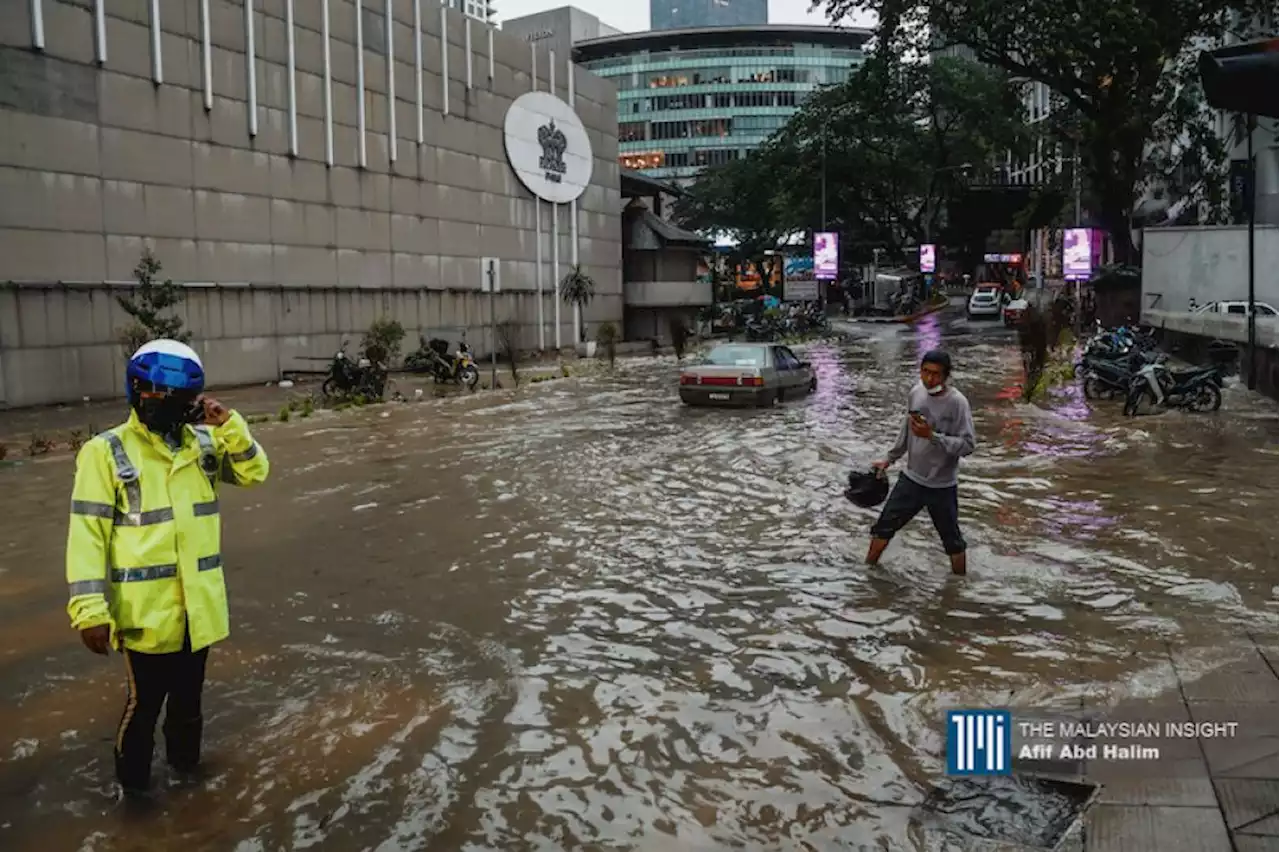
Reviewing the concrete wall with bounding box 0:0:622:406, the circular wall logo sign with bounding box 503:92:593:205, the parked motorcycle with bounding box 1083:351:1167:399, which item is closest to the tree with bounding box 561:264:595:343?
the concrete wall with bounding box 0:0:622:406

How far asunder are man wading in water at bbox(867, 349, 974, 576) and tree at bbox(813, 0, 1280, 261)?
93.2ft

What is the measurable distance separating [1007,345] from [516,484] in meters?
32.1

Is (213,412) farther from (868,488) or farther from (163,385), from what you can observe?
(868,488)

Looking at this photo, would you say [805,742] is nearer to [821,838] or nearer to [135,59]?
[821,838]

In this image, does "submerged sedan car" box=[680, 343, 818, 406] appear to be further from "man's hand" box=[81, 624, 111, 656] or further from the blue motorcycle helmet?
"man's hand" box=[81, 624, 111, 656]

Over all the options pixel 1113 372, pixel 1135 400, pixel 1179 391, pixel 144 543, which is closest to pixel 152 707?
pixel 144 543

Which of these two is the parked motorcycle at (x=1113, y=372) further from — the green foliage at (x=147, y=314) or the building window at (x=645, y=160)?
the building window at (x=645, y=160)

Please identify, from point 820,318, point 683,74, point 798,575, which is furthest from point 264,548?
point 683,74

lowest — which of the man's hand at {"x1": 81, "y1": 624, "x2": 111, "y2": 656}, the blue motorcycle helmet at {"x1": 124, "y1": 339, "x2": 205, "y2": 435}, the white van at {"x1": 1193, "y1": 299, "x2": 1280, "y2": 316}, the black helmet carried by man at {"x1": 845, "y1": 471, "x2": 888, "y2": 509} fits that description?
the black helmet carried by man at {"x1": 845, "y1": 471, "x2": 888, "y2": 509}

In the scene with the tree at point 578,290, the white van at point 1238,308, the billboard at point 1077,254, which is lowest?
the white van at point 1238,308

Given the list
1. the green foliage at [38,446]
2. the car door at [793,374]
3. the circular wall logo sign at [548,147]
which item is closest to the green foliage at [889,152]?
the circular wall logo sign at [548,147]

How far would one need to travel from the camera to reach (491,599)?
25.4 feet

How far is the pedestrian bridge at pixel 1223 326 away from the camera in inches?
821

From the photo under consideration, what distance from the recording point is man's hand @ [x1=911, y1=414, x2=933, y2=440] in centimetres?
771
